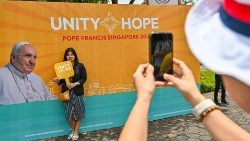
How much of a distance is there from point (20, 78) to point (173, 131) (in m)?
2.82

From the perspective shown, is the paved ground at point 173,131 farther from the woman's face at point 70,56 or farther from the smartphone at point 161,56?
the smartphone at point 161,56

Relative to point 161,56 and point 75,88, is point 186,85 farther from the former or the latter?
point 75,88

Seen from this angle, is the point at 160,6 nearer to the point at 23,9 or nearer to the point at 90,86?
the point at 90,86

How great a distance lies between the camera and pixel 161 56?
2.08m

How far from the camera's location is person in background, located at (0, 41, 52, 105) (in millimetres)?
6191

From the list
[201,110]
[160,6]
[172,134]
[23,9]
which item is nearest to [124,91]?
[172,134]

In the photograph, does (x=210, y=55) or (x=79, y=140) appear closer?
(x=210, y=55)

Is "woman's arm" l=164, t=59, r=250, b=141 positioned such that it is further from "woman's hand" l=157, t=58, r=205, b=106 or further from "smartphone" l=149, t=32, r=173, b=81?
"smartphone" l=149, t=32, r=173, b=81

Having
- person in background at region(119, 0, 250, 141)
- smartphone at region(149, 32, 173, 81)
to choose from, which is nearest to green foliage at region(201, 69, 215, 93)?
smartphone at region(149, 32, 173, 81)

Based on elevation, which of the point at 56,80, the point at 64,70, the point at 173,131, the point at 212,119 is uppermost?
the point at 212,119

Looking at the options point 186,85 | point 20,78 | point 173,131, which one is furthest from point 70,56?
point 186,85

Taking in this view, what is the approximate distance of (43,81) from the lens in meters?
6.50

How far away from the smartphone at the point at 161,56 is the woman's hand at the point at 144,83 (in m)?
0.14

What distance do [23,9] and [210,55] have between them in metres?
5.73
